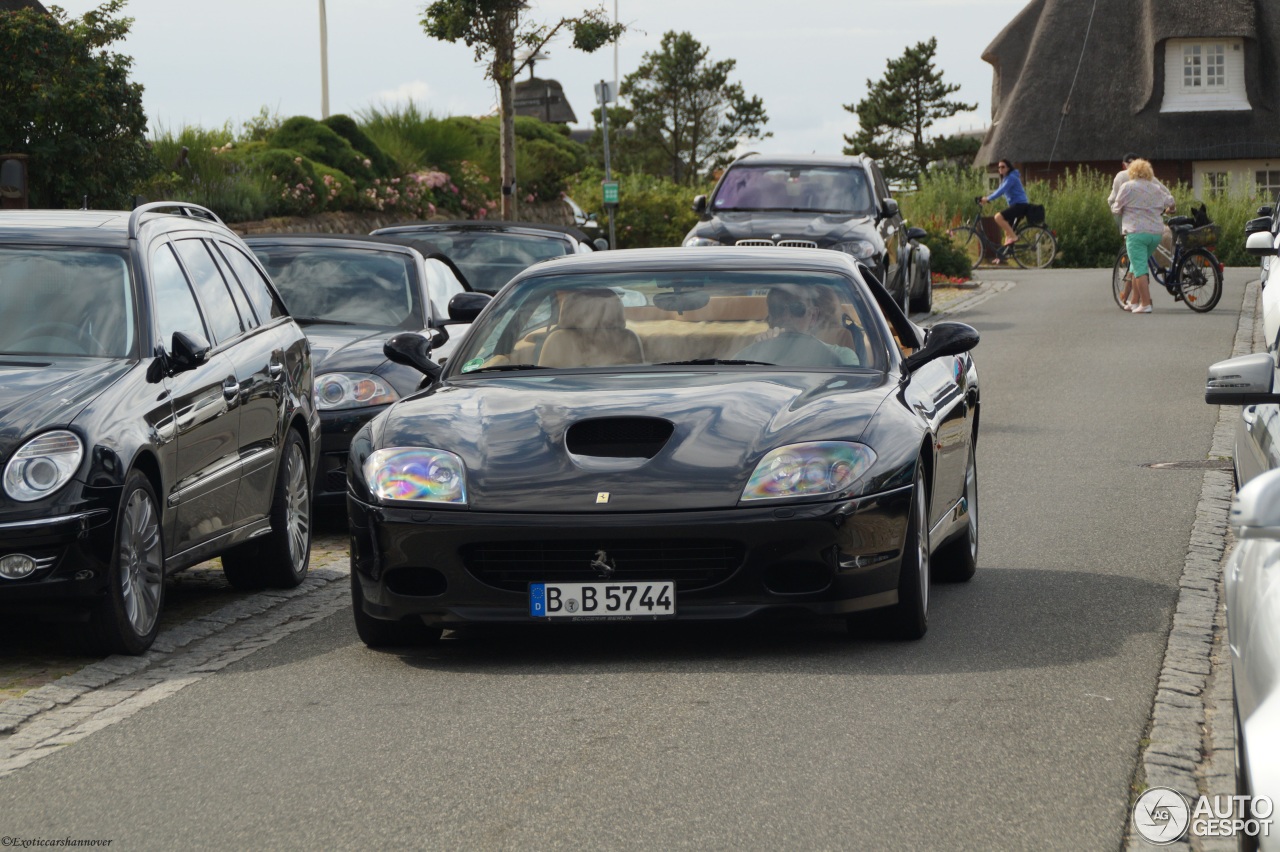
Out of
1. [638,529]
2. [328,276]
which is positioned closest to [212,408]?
[638,529]

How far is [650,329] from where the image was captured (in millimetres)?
8141

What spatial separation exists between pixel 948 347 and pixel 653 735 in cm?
283

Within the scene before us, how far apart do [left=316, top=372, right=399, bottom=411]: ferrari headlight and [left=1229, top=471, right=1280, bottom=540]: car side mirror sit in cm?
818

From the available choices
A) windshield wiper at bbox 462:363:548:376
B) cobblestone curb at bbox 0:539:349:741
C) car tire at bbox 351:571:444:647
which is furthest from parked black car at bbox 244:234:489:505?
car tire at bbox 351:571:444:647

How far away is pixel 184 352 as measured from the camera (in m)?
7.89

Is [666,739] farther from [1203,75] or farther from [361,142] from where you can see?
[1203,75]

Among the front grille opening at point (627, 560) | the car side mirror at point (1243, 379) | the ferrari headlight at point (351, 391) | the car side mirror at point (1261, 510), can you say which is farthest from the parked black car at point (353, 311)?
the car side mirror at point (1261, 510)

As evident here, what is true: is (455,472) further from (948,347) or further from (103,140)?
(103,140)

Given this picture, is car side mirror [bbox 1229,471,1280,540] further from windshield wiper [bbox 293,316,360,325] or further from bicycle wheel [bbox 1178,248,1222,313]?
bicycle wheel [bbox 1178,248,1222,313]

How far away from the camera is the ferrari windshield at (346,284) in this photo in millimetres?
12750

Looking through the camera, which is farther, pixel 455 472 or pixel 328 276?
pixel 328 276

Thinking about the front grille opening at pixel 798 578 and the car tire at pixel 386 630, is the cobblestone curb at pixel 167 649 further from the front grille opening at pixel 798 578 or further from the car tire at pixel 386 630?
the front grille opening at pixel 798 578

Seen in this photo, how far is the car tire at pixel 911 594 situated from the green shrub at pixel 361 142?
26.7 m

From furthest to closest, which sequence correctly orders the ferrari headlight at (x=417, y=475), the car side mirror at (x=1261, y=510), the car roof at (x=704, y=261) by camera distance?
the car roof at (x=704, y=261) → the ferrari headlight at (x=417, y=475) → the car side mirror at (x=1261, y=510)
